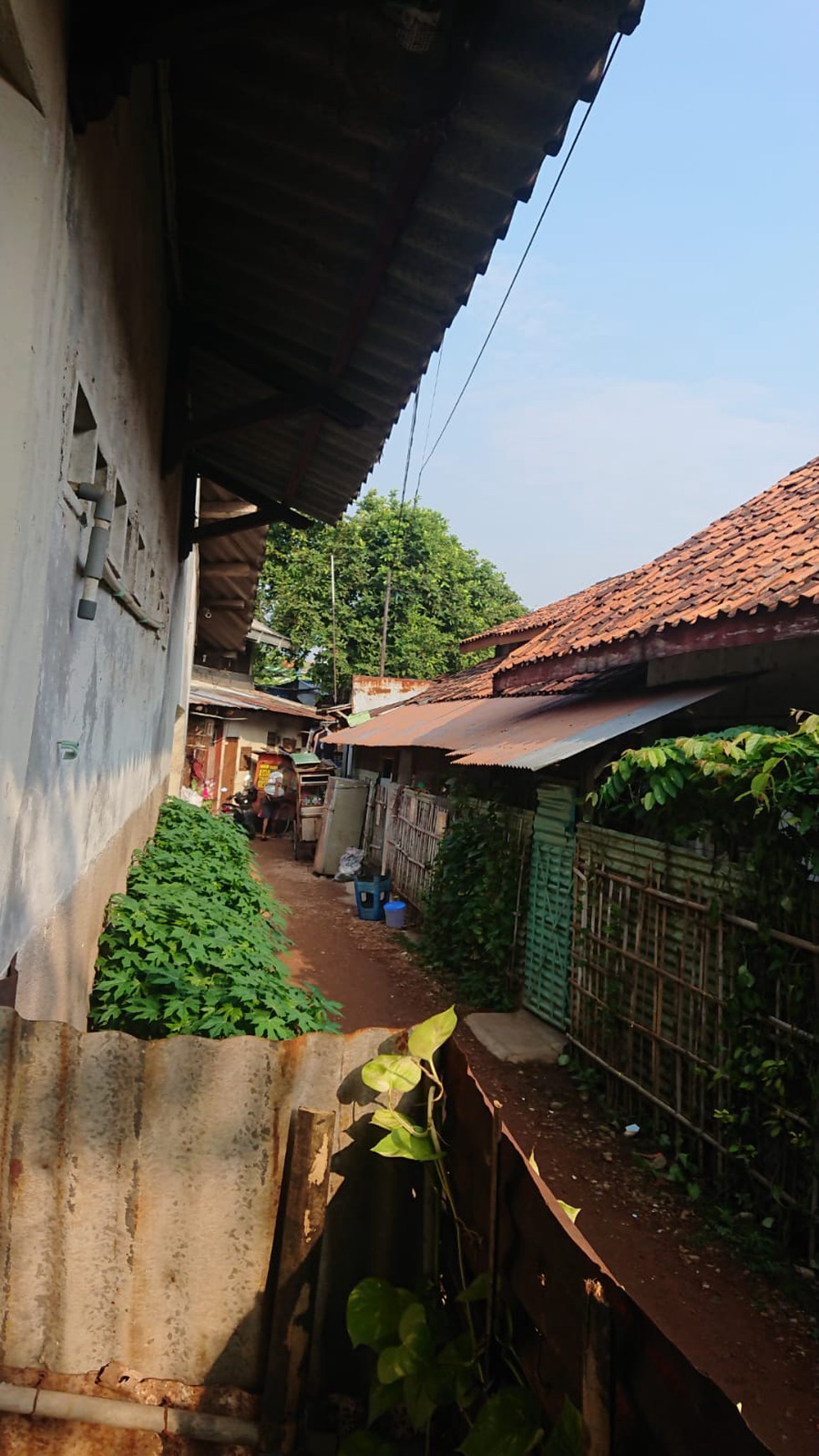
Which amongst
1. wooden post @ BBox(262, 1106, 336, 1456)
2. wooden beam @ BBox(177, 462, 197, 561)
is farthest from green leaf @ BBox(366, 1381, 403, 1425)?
wooden beam @ BBox(177, 462, 197, 561)

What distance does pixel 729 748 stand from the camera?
14.0 ft

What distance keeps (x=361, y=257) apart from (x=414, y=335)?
0.44 metres

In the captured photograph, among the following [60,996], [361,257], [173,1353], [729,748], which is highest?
[361,257]

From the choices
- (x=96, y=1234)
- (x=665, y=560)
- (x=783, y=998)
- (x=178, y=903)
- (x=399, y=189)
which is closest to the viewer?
(x=96, y=1234)

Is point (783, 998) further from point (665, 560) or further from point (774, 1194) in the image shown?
point (665, 560)

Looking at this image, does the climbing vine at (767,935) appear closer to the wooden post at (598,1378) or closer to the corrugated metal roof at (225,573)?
the wooden post at (598,1378)

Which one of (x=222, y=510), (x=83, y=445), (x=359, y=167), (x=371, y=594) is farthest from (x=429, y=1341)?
(x=371, y=594)

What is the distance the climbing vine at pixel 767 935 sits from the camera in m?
3.81

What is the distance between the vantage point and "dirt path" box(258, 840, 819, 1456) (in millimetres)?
3168

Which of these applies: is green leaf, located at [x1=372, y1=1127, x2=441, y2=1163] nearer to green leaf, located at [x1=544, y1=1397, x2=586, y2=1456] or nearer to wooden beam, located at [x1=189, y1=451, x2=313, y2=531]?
green leaf, located at [x1=544, y1=1397, x2=586, y2=1456]

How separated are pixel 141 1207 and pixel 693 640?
479 centimetres

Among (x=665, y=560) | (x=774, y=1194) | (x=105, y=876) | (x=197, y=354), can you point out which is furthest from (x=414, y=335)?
(x=665, y=560)

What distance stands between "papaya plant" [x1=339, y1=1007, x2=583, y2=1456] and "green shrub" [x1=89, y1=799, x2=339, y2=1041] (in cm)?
111

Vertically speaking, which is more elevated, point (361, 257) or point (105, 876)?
point (361, 257)
